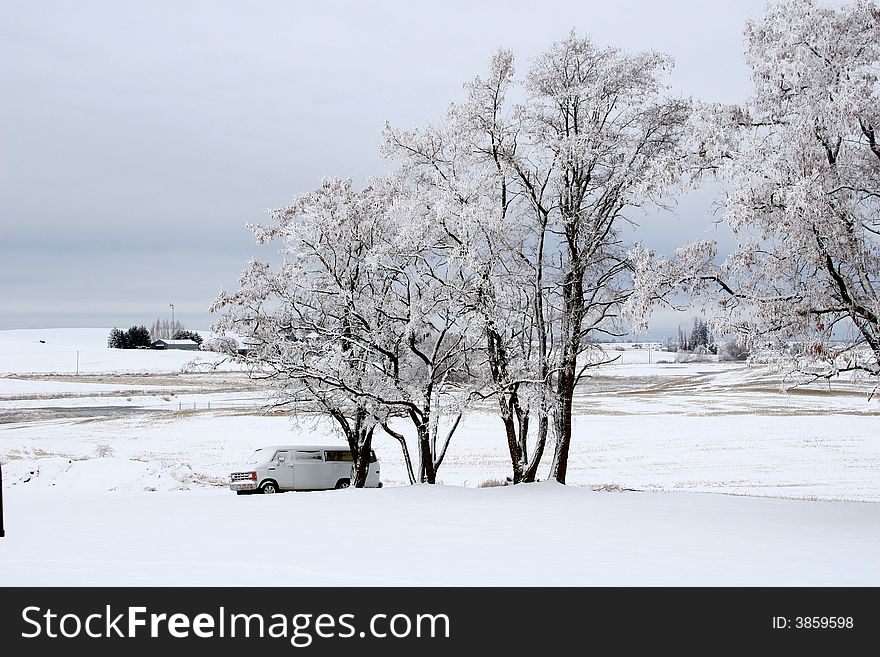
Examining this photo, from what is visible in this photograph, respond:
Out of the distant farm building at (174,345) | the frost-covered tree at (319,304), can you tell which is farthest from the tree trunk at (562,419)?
the distant farm building at (174,345)

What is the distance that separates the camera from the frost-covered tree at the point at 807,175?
45.2 feet

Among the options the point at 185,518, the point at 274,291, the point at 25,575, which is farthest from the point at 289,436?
the point at 25,575

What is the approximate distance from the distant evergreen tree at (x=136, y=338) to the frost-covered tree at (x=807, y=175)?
145440 millimetres

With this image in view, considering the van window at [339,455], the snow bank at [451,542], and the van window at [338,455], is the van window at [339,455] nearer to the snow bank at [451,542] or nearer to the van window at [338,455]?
the van window at [338,455]

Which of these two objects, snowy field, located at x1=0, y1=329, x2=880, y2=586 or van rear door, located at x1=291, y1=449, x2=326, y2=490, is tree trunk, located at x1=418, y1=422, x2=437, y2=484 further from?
van rear door, located at x1=291, y1=449, x2=326, y2=490

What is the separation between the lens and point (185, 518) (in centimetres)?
1549

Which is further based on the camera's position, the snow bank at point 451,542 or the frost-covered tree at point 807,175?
the frost-covered tree at point 807,175

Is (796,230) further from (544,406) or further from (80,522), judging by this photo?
(80,522)

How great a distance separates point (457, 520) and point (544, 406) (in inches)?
248

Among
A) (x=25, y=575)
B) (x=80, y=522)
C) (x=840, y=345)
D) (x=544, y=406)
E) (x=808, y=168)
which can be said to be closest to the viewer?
(x=25, y=575)

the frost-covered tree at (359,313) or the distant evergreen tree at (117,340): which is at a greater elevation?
the distant evergreen tree at (117,340)

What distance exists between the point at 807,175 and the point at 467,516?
8.41 meters

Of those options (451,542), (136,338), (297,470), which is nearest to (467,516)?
(451,542)

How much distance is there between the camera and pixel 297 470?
90.1 ft
